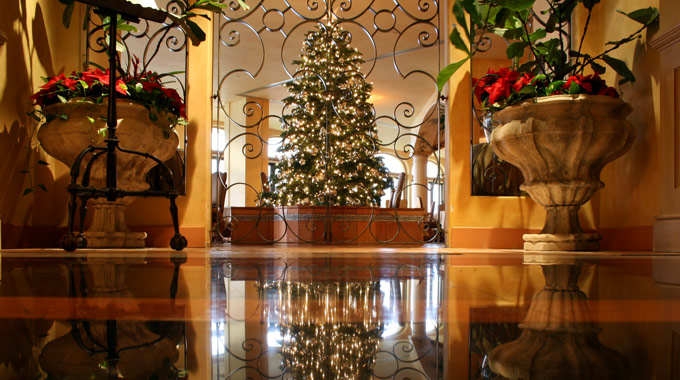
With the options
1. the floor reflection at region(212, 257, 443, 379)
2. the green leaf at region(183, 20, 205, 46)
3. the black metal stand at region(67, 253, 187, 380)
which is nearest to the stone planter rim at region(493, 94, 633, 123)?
the green leaf at region(183, 20, 205, 46)

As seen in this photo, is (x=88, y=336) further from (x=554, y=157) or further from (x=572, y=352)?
(x=554, y=157)

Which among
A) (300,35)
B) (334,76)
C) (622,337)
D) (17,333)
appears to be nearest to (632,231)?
(622,337)

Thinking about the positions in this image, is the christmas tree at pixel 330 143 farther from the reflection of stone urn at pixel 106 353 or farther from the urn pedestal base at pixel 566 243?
the reflection of stone urn at pixel 106 353

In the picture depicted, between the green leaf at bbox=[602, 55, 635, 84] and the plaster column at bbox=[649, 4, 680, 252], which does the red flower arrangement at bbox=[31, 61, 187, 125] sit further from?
the plaster column at bbox=[649, 4, 680, 252]

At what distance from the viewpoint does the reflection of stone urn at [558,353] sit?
0.75 feet

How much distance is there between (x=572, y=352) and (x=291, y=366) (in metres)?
0.14

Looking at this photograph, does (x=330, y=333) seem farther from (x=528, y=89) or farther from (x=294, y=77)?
(x=294, y=77)

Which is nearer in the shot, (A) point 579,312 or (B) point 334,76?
(A) point 579,312

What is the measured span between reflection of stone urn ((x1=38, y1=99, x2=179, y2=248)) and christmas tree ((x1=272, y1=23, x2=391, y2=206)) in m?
3.35

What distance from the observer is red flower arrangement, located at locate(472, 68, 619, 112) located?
2.51 m

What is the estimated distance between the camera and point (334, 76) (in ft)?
20.4

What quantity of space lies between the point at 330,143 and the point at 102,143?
3.78 m

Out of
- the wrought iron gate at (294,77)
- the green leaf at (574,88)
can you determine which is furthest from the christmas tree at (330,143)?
the green leaf at (574,88)

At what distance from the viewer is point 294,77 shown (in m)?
4.18
